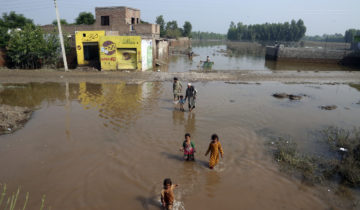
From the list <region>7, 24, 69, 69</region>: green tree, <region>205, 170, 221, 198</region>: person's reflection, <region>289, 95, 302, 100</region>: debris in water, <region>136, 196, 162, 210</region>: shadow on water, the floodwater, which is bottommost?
<region>136, 196, 162, 210</region>: shadow on water

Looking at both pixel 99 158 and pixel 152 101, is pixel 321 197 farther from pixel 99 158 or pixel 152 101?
pixel 152 101

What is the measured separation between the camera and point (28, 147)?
7.41 metres

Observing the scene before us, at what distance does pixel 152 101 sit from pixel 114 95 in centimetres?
240

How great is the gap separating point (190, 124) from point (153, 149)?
2.50 m

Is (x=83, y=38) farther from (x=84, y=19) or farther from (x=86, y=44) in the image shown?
(x=84, y=19)

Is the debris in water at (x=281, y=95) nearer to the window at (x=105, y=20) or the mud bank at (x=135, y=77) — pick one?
the mud bank at (x=135, y=77)

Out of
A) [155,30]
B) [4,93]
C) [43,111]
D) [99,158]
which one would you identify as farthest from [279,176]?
[155,30]

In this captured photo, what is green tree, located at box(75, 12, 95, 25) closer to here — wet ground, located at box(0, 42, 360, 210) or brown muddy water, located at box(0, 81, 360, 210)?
wet ground, located at box(0, 42, 360, 210)

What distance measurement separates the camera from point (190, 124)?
31.3 ft

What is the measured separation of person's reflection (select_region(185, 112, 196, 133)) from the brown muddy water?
0.04 metres

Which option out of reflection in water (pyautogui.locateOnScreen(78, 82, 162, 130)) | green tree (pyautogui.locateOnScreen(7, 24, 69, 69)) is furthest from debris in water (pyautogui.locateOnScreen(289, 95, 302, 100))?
green tree (pyautogui.locateOnScreen(7, 24, 69, 69))

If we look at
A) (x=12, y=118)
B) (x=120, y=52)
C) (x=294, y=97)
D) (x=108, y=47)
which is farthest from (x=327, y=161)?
(x=108, y=47)

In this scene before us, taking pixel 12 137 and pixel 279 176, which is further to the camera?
pixel 12 137

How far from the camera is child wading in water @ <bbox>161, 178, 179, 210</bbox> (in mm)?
4703
